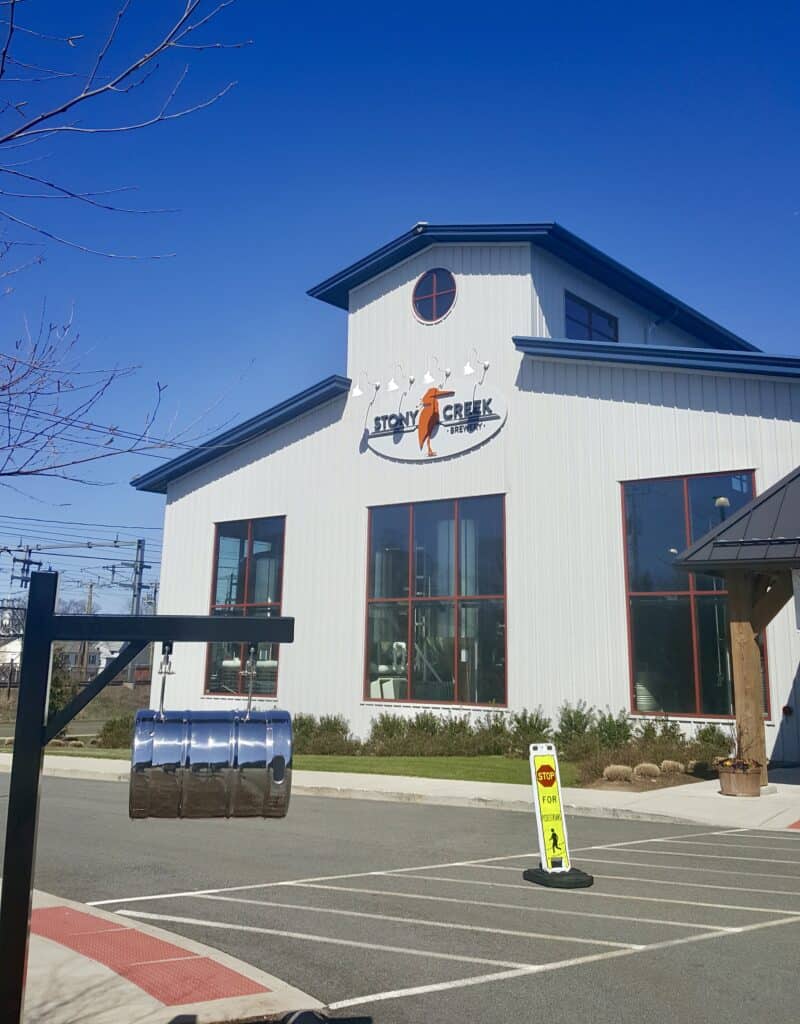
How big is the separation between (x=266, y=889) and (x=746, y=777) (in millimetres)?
9255

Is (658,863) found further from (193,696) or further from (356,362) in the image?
(193,696)

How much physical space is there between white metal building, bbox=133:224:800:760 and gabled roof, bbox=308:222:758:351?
8cm

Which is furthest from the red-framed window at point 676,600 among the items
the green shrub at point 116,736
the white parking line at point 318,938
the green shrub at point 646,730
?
the green shrub at point 116,736

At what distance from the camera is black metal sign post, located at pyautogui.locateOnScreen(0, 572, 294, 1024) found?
426cm

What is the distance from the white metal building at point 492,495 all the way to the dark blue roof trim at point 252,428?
0.26 feet

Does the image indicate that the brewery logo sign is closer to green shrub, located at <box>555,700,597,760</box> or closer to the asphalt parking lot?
green shrub, located at <box>555,700,597,760</box>

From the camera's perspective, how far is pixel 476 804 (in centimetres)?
1532

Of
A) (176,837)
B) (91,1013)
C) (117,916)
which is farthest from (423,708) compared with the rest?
(91,1013)

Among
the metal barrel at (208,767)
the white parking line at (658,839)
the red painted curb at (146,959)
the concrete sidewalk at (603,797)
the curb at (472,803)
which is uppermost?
the metal barrel at (208,767)

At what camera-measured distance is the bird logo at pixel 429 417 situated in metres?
26.0

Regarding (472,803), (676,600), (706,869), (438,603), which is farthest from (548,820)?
(438,603)

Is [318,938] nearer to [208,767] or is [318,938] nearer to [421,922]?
[421,922]

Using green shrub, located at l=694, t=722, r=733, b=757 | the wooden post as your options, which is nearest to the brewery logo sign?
green shrub, located at l=694, t=722, r=733, b=757

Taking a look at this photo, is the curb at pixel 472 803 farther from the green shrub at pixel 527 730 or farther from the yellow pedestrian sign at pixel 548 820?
the green shrub at pixel 527 730
